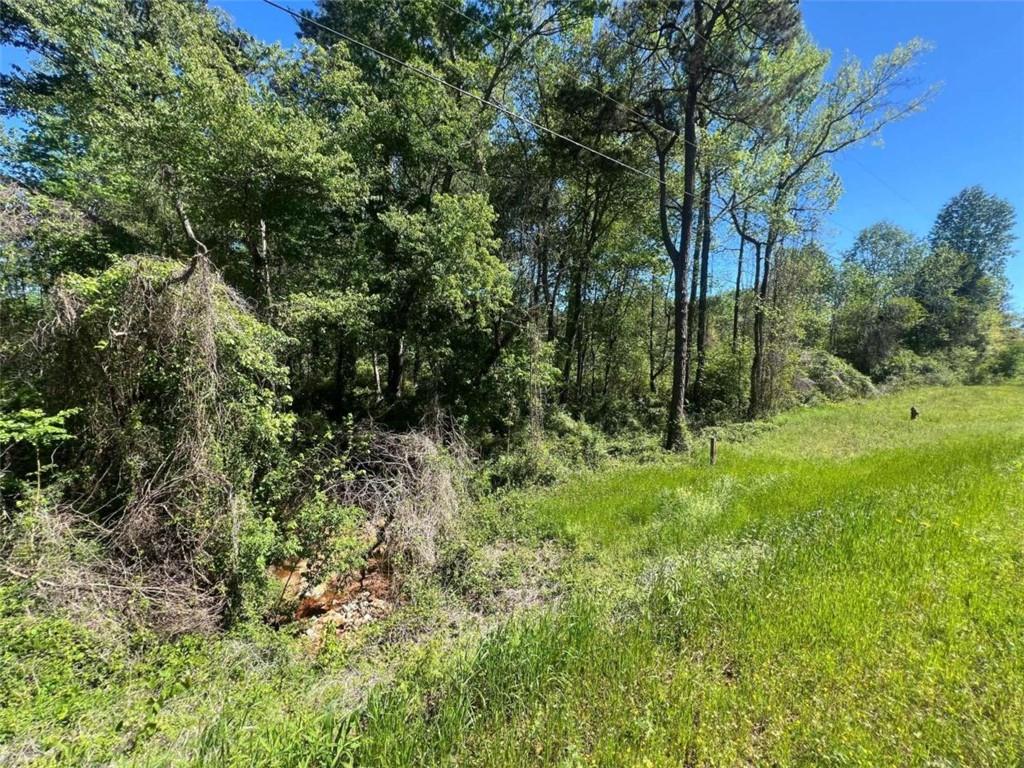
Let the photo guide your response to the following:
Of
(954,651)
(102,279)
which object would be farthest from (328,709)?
(102,279)

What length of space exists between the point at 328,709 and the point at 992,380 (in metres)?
32.6

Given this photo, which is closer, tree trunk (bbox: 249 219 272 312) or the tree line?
the tree line

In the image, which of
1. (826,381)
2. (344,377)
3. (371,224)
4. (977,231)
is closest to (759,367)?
(826,381)

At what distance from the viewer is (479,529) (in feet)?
18.4

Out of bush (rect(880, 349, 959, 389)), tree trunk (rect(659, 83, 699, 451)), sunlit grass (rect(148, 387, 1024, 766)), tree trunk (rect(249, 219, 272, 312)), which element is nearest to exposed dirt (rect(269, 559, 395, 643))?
sunlit grass (rect(148, 387, 1024, 766))

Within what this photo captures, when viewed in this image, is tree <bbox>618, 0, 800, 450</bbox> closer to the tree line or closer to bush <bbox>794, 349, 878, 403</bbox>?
the tree line

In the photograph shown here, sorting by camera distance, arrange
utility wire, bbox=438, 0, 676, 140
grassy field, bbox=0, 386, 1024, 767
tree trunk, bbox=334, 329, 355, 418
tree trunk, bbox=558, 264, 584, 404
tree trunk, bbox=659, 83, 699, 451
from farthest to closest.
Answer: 1. tree trunk, bbox=558, 264, 584, 404
2. tree trunk, bbox=334, 329, 355, 418
3. utility wire, bbox=438, 0, 676, 140
4. tree trunk, bbox=659, 83, 699, 451
5. grassy field, bbox=0, 386, 1024, 767

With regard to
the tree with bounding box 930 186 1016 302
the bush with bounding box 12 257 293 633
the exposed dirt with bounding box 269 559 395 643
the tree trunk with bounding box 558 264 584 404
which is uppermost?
the tree with bounding box 930 186 1016 302

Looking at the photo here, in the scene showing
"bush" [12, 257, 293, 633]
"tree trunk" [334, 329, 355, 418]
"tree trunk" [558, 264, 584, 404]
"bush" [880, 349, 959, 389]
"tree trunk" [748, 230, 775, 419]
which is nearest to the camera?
"bush" [12, 257, 293, 633]

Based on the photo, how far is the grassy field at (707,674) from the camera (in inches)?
82.1

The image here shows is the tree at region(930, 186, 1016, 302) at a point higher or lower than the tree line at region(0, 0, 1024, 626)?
higher

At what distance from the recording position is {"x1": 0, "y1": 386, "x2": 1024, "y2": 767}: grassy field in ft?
6.84

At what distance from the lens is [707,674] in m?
2.60

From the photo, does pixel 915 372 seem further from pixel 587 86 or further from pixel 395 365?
pixel 395 365
